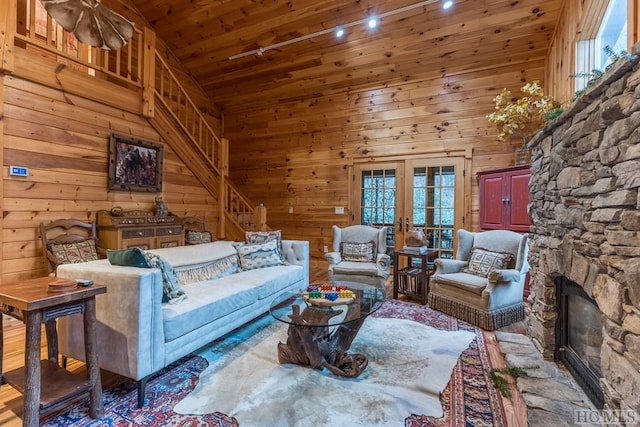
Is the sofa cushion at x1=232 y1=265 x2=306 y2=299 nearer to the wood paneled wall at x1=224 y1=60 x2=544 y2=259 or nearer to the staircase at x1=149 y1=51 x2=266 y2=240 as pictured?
the staircase at x1=149 y1=51 x2=266 y2=240

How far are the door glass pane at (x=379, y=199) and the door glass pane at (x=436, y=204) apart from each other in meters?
0.42

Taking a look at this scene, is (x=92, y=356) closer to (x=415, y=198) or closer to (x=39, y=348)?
(x=39, y=348)

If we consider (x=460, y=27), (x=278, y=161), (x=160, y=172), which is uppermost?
(x=460, y=27)

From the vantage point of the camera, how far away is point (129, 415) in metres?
1.77

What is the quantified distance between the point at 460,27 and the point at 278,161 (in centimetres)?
395

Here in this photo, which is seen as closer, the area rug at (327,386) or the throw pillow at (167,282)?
the area rug at (327,386)

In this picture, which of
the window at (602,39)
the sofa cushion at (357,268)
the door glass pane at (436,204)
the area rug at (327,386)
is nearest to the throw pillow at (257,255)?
the sofa cushion at (357,268)

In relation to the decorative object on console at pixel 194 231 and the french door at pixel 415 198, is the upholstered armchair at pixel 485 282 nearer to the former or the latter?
the french door at pixel 415 198

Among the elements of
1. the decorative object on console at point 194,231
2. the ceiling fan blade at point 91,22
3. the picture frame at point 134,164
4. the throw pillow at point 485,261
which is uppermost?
the ceiling fan blade at point 91,22

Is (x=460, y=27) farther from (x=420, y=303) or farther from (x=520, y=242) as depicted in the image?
(x=420, y=303)

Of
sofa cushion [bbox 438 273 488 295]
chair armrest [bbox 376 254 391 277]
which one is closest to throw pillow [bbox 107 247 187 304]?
chair armrest [bbox 376 254 391 277]

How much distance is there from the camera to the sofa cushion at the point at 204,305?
207 cm

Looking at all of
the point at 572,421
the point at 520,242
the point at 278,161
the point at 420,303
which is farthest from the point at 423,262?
the point at 278,161

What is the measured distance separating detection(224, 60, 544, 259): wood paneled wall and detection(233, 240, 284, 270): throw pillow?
252cm
